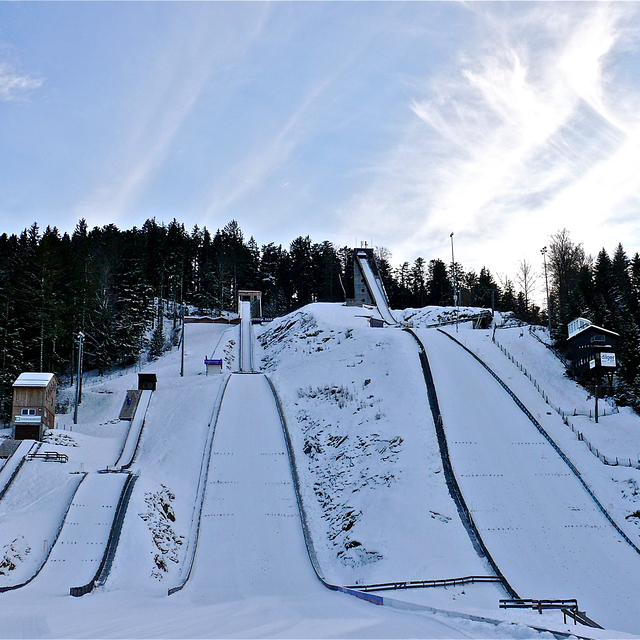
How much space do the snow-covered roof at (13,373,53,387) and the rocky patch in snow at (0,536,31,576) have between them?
1347 centimetres

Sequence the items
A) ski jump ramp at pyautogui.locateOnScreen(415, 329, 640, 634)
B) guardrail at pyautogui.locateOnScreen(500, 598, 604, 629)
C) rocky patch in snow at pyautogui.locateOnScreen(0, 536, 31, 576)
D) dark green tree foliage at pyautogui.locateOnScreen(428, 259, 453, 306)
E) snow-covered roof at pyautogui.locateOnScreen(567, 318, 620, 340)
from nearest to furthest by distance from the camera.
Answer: guardrail at pyautogui.locateOnScreen(500, 598, 604, 629) < ski jump ramp at pyautogui.locateOnScreen(415, 329, 640, 634) < rocky patch in snow at pyautogui.locateOnScreen(0, 536, 31, 576) < snow-covered roof at pyautogui.locateOnScreen(567, 318, 620, 340) < dark green tree foliage at pyautogui.locateOnScreen(428, 259, 453, 306)

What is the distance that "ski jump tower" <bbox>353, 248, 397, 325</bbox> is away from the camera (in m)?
66.6

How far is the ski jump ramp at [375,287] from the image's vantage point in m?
64.5

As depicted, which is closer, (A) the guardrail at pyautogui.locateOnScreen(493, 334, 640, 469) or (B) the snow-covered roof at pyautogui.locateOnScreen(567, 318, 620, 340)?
(A) the guardrail at pyautogui.locateOnScreen(493, 334, 640, 469)

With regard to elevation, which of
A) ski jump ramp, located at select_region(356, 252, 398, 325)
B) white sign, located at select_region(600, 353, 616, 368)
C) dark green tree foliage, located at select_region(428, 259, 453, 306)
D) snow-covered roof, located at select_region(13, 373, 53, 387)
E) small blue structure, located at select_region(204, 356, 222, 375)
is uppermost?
dark green tree foliage, located at select_region(428, 259, 453, 306)

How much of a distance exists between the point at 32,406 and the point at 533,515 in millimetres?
25491

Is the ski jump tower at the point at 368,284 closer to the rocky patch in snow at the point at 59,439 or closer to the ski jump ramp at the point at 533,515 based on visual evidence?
the ski jump ramp at the point at 533,515

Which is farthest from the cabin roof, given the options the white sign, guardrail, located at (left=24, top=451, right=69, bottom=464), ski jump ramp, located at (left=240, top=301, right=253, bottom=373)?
guardrail, located at (left=24, top=451, right=69, bottom=464)

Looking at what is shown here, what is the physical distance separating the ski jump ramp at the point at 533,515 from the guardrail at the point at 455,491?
0.25 meters

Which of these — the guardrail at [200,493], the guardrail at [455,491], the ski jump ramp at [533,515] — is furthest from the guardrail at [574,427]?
the guardrail at [200,493]

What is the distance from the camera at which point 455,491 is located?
78.5 feet

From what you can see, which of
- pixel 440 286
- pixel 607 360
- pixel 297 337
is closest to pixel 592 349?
pixel 607 360

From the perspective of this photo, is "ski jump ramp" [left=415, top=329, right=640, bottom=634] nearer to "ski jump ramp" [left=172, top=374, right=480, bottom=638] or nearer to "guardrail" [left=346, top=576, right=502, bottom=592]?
"guardrail" [left=346, top=576, right=502, bottom=592]

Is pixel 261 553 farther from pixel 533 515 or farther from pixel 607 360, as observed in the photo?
pixel 607 360
